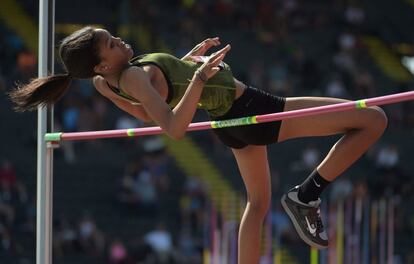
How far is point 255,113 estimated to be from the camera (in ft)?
17.4

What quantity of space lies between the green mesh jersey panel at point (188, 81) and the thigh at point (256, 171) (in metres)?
0.27

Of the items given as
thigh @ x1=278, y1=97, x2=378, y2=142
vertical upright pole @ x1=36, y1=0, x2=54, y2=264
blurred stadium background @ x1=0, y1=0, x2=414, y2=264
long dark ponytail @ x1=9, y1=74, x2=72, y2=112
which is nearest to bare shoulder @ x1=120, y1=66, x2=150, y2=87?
long dark ponytail @ x1=9, y1=74, x2=72, y2=112

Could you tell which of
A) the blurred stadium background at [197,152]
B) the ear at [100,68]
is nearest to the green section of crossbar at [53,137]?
the ear at [100,68]

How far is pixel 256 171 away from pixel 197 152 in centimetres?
1031

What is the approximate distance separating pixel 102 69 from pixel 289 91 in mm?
11527

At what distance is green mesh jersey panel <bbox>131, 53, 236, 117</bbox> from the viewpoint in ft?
16.5

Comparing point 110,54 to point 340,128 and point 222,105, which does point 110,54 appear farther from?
point 340,128

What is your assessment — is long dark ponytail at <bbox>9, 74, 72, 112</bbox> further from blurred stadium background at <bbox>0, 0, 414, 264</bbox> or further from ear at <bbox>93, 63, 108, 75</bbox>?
blurred stadium background at <bbox>0, 0, 414, 264</bbox>

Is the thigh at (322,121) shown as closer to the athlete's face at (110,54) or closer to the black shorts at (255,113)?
the black shorts at (255,113)

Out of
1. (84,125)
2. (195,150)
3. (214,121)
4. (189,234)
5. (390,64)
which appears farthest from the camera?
(390,64)

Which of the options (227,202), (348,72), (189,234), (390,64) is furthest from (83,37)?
(390,64)

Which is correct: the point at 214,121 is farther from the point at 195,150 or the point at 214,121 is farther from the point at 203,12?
the point at 203,12

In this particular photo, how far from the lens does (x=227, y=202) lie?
1495 cm

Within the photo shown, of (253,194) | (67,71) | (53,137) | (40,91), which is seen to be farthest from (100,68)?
(253,194)
